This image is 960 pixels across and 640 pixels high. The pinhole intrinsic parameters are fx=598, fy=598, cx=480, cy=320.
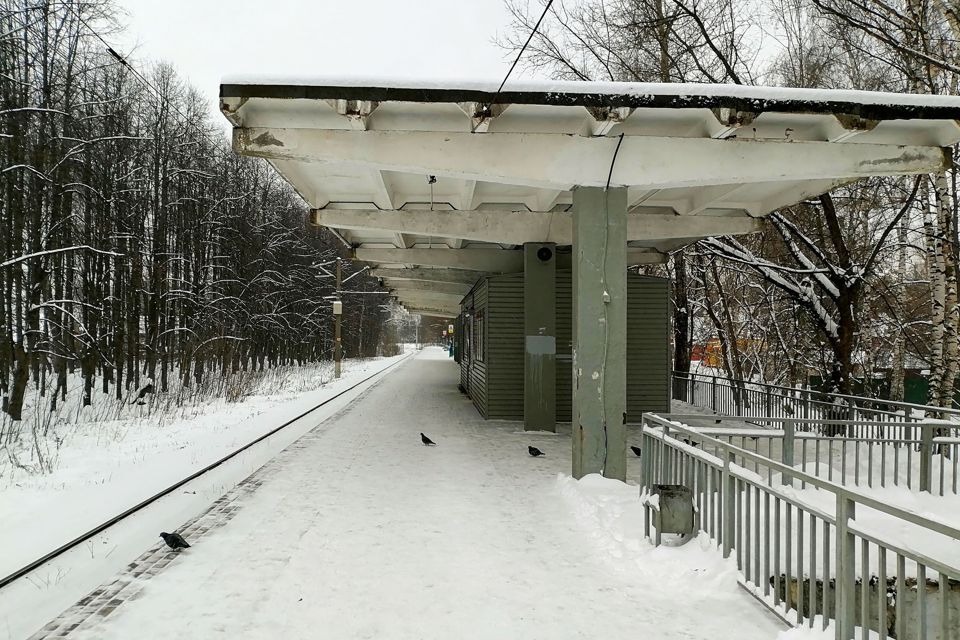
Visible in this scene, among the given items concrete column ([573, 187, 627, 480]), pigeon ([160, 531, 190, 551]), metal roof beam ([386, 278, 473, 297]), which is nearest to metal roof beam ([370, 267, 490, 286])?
metal roof beam ([386, 278, 473, 297])

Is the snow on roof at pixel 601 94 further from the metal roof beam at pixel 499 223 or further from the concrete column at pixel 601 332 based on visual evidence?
the metal roof beam at pixel 499 223

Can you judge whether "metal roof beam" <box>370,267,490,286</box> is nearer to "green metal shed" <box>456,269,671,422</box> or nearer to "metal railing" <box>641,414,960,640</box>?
"green metal shed" <box>456,269,671,422</box>

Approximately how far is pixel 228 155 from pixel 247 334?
9.07 metres

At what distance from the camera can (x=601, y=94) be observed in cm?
645

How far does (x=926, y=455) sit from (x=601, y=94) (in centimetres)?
602

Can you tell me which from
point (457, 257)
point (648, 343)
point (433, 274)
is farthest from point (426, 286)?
point (648, 343)

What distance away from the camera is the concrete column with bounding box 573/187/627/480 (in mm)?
7465

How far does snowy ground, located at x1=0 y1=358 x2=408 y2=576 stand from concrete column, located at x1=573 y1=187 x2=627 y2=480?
5.41 m

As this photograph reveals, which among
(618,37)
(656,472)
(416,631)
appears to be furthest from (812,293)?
(416,631)

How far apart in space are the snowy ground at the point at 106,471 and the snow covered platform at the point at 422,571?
124 centimetres

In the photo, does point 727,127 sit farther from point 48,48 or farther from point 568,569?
point 48,48

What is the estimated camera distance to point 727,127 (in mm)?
6730

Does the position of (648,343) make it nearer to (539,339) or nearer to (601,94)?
(539,339)

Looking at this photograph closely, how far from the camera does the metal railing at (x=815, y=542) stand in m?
2.84
